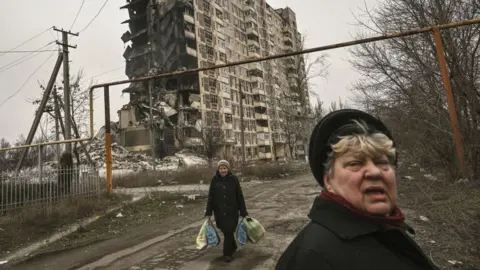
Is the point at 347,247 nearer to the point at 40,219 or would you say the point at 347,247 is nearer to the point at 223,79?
the point at 40,219

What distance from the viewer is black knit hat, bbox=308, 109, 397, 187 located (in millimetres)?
1656

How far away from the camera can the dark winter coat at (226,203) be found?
646cm

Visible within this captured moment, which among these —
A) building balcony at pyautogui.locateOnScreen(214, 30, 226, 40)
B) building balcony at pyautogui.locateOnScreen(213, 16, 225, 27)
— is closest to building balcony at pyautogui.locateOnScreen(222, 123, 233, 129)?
building balcony at pyautogui.locateOnScreen(214, 30, 226, 40)

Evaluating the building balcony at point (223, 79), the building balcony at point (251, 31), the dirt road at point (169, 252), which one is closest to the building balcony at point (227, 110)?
the building balcony at point (223, 79)

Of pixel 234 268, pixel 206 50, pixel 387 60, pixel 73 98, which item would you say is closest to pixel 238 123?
pixel 206 50

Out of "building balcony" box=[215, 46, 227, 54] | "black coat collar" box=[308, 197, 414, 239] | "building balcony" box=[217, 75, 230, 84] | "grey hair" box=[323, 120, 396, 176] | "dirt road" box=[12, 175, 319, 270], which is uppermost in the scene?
"building balcony" box=[215, 46, 227, 54]

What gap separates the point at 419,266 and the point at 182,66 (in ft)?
174

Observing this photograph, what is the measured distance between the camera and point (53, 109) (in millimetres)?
24516

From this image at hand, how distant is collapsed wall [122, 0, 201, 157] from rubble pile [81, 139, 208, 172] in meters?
3.50

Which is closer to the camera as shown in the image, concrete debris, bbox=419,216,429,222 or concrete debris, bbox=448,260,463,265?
concrete debris, bbox=448,260,463,265

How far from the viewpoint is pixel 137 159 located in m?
45.2

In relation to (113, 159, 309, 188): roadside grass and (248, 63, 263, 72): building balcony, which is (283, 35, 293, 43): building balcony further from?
(113, 159, 309, 188): roadside grass

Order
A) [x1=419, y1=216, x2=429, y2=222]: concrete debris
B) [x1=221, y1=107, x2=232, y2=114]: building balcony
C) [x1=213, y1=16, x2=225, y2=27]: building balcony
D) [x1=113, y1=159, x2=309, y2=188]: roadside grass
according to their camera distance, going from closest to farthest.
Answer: [x1=419, y1=216, x2=429, y2=222]: concrete debris
[x1=113, y1=159, x2=309, y2=188]: roadside grass
[x1=221, y1=107, x2=232, y2=114]: building balcony
[x1=213, y1=16, x2=225, y2=27]: building balcony

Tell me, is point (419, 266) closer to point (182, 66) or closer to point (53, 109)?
point (53, 109)
